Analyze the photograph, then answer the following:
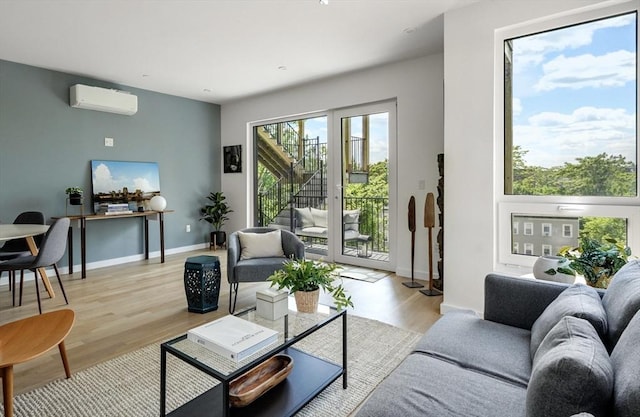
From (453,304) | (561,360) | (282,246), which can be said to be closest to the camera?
(561,360)

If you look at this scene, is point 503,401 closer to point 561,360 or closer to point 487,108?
point 561,360

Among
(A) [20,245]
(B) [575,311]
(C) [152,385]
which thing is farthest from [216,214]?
(B) [575,311]

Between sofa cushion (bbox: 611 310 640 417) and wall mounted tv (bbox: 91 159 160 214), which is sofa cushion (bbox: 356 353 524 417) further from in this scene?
wall mounted tv (bbox: 91 159 160 214)

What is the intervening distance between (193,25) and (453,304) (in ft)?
11.5

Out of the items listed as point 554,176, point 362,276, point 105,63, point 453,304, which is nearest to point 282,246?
point 362,276

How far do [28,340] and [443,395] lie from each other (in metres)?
1.98

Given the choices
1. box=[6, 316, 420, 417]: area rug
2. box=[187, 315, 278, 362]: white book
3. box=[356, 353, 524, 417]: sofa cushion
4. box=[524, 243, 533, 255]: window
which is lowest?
box=[6, 316, 420, 417]: area rug

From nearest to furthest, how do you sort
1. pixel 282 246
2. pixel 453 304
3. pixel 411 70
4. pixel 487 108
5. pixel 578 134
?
pixel 578 134 → pixel 487 108 → pixel 453 304 → pixel 282 246 → pixel 411 70

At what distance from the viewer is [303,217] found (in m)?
5.55

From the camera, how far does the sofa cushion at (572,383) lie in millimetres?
896

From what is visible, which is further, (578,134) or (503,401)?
(578,134)

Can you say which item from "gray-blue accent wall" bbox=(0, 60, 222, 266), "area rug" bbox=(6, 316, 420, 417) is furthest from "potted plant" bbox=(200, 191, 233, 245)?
"area rug" bbox=(6, 316, 420, 417)

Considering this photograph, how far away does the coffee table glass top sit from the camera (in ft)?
4.72

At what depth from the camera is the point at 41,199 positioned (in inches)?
177
